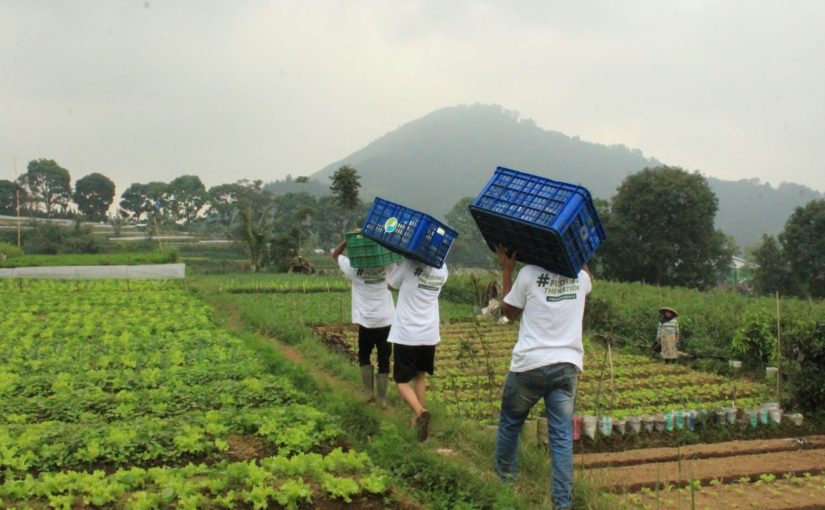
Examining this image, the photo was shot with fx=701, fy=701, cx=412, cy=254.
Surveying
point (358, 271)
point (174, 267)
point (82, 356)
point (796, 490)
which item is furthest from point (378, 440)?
point (174, 267)

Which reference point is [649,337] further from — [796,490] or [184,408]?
[184,408]

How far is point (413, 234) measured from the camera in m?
6.32

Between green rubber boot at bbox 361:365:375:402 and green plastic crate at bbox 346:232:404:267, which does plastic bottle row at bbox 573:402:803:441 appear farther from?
green plastic crate at bbox 346:232:404:267

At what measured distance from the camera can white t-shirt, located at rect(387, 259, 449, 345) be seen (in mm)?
6531

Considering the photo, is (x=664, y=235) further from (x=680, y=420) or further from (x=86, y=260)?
(x=680, y=420)

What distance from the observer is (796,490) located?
250 inches

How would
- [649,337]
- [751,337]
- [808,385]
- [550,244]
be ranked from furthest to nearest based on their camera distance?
1. [649,337]
2. [751,337]
3. [808,385]
4. [550,244]

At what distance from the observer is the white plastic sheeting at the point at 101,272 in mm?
28828

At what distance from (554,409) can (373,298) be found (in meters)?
3.03

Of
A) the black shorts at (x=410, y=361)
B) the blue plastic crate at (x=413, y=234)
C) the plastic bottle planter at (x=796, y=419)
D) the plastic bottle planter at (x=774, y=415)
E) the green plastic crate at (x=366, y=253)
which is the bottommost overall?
the plastic bottle planter at (x=796, y=419)

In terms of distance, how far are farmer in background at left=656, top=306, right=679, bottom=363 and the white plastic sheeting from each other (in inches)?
795

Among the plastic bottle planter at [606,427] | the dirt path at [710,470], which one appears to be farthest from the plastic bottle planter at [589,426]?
the dirt path at [710,470]

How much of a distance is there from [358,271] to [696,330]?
9.71 metres

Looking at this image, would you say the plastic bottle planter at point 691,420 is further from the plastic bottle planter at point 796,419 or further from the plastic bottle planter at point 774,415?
the plastic bottle planter at point 796,419
